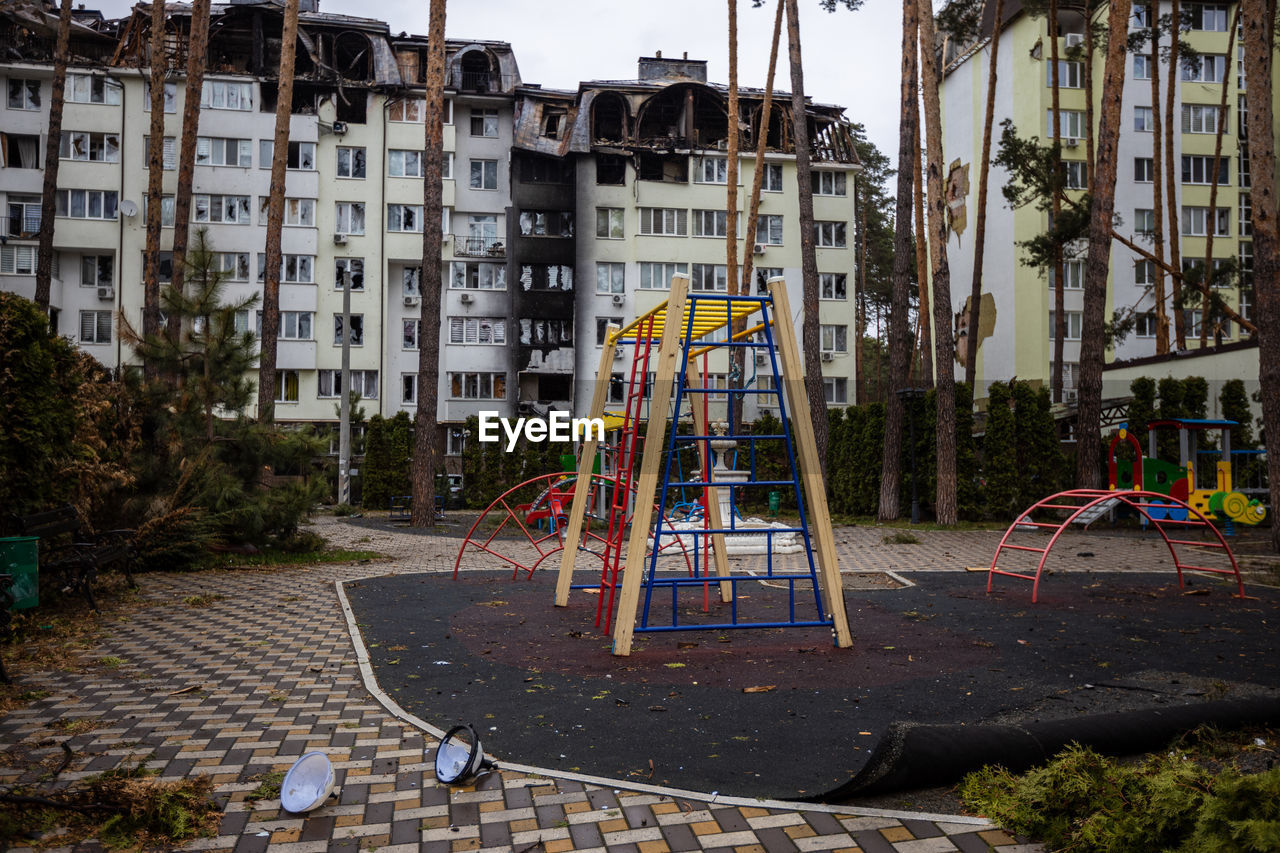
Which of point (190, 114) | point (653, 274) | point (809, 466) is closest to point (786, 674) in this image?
point (809, 466)

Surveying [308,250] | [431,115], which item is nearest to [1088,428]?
[431,115]

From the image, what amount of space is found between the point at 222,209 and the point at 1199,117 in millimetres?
41718

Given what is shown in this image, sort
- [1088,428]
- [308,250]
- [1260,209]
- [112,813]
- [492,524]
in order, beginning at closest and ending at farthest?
[112,813] < [1260,209] < [1088,428] < [492,524] < [308,250]

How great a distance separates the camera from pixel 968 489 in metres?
21.7

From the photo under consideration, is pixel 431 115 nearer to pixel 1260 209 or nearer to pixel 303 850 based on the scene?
pixel 1260 209

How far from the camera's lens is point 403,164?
41.7 metres

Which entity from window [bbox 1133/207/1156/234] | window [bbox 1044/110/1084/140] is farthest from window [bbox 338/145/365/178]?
window [bbox 1133/207/1156/234]

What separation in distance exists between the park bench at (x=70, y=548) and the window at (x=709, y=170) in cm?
3551

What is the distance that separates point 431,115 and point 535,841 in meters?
19.4

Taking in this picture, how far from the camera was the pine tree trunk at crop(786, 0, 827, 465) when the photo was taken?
22266 mm

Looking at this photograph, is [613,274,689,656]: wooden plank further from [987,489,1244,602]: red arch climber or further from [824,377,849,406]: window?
[824,377,849,406]: window

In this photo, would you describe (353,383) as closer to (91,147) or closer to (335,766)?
(91,147)

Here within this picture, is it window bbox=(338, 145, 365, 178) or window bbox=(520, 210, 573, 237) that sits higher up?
window bbox=(338, 145, 365, 178)

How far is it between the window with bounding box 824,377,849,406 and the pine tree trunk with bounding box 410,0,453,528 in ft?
85.7
